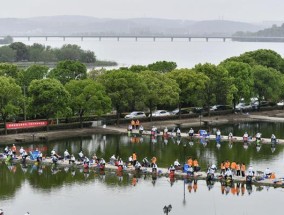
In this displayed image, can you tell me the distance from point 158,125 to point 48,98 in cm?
1601

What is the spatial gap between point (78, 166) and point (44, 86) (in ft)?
67.5

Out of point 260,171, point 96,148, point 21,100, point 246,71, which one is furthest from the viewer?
point 246,71

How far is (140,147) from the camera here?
73062 mm

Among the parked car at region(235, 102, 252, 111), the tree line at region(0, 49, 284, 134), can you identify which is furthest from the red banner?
the parked car at region(235, 102, 252, 111)

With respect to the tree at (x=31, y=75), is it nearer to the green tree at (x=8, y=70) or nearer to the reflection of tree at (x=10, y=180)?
the green tree at (x=8, y=70)

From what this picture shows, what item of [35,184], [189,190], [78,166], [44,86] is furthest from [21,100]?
[189,190]

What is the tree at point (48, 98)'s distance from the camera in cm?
7981

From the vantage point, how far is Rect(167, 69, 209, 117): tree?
308 ft

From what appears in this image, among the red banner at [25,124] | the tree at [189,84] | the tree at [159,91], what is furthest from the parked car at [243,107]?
the red banner at [25,124]

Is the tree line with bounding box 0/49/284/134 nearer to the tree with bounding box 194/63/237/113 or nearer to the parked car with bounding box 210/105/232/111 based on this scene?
the tree with bounding box 194/63/237/113

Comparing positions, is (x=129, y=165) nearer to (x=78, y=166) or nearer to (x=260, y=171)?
(x=78, y=166)

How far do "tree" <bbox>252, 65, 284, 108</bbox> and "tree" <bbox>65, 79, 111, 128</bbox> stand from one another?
91.3 ft

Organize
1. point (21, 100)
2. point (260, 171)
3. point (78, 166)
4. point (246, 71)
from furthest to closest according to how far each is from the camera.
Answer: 1. point (246, 71)
2. point (21, 100)
3. point (78, 166)
4. point (260, 171)

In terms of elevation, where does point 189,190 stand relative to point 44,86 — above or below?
below
